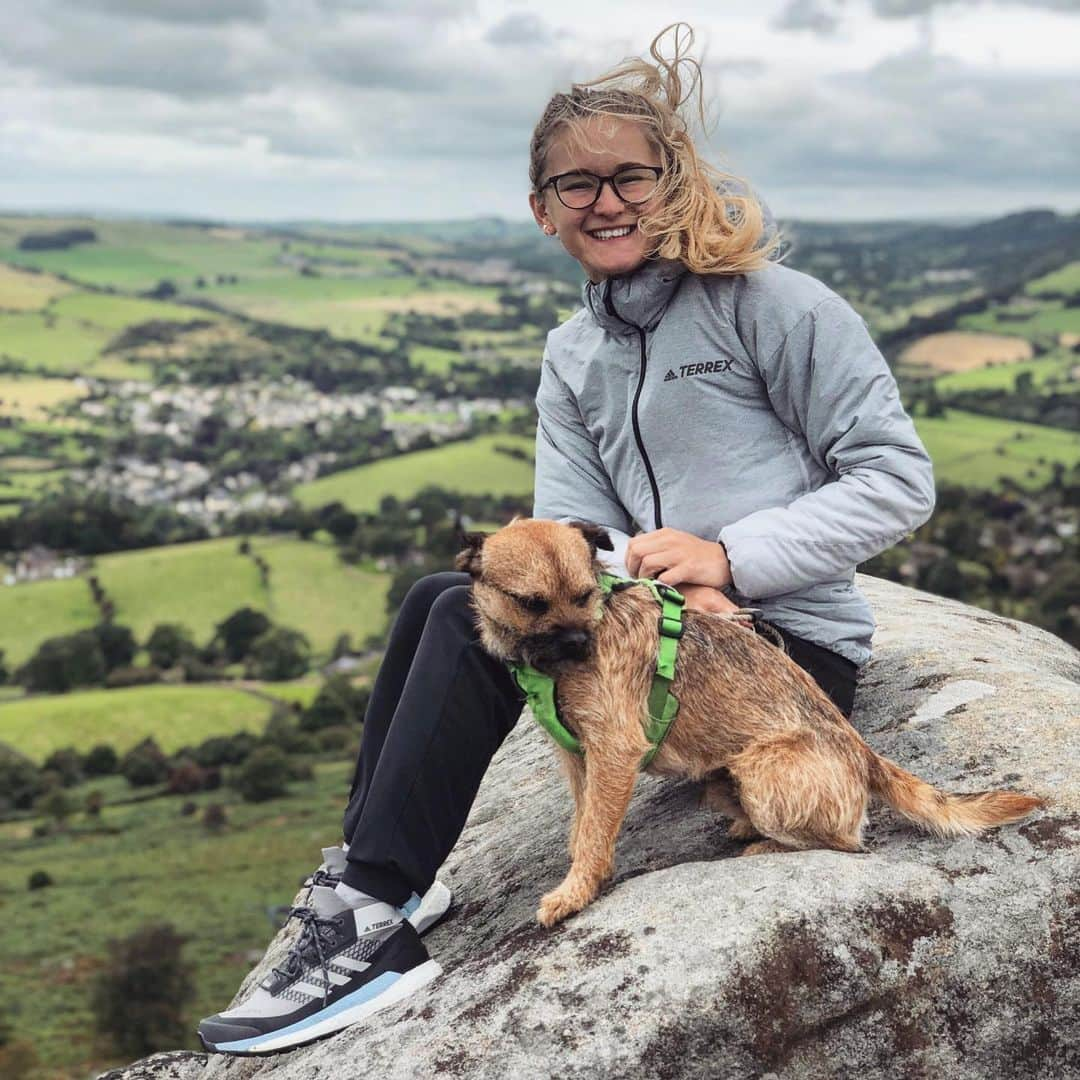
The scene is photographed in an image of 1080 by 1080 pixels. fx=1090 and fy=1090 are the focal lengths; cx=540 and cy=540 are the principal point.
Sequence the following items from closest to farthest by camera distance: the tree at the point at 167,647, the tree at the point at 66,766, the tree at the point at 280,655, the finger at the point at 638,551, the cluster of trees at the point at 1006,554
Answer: the finger at the point at 638,551 < the tree at the point at 66,766 < the cluster of trees at the point at 1006,554 < the tree at the point at 280,655 < the tree at the point at 167,647

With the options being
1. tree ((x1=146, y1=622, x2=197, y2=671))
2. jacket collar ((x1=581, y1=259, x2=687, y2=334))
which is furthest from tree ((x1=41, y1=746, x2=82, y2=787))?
jacket collar ((x1=581, y1=259, x2=687, y2=334))

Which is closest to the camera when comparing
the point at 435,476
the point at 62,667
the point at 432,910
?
the point at 432,910

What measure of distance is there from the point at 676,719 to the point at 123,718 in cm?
8111

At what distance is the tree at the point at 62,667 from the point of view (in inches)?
3268

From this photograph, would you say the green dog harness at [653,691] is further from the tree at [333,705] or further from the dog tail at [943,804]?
the tree at [333,705]

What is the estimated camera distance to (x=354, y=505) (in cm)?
11256

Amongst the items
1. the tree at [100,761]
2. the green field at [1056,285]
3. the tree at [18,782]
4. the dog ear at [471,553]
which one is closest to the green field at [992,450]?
the tree at [100,761]

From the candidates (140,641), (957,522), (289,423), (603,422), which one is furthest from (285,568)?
(603,422)

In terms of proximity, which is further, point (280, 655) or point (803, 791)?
point (280, 655)

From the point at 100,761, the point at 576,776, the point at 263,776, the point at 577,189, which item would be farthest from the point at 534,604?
the point at 100,761

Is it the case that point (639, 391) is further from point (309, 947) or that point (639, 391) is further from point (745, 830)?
point (309, 947)

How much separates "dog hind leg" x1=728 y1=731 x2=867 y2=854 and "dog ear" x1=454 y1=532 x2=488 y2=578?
1617 millimetres

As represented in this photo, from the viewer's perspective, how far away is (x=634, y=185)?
6008 millimetres

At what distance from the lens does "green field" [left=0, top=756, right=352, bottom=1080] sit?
164ft
